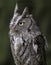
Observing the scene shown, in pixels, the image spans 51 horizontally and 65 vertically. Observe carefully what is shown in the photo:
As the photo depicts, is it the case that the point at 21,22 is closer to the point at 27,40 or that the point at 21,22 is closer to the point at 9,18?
the point at 27,40

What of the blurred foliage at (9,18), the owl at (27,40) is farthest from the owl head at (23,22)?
the blurred foliage at (9,18)

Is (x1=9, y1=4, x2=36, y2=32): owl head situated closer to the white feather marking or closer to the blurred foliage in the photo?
the white feather marking

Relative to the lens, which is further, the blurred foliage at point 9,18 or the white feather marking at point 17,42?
the blurred foliage at point 9,18

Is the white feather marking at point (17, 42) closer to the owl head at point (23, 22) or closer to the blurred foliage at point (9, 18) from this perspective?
the owl head at point (23, 22)

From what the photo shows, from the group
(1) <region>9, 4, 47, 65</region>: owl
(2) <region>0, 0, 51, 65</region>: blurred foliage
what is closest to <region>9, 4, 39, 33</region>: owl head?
(1) <region>9, 4, 47, 65</region>: owl

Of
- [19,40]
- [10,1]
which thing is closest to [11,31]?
[19,40]

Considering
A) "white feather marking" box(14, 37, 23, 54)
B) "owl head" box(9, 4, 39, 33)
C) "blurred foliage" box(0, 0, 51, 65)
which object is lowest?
"blurred foliage" box(0, 0, 51, 65)

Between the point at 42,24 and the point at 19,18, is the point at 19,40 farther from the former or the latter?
the point at 42,24

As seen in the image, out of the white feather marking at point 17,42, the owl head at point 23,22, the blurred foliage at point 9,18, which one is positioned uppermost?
the owl head at point 23,22
